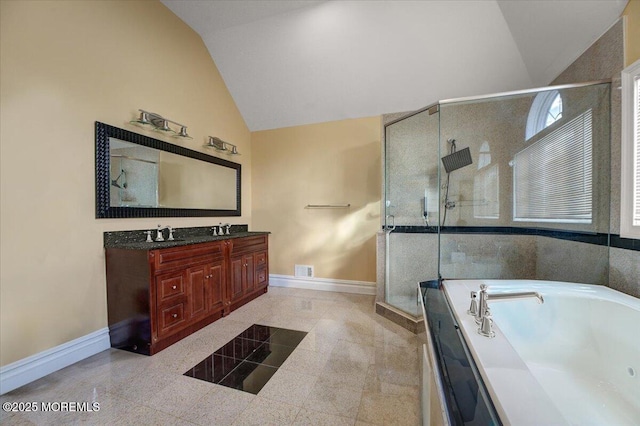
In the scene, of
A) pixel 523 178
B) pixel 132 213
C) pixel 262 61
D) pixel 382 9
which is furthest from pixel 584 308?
pixel 262 61

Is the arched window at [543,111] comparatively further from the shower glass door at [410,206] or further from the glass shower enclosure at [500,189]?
the shower glass door at [410,206]

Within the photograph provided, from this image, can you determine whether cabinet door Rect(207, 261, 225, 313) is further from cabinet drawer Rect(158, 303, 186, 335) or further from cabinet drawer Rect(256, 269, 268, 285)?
cabinet drawer Rect(256, 269, 268, 285)

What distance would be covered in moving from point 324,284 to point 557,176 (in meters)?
2.82

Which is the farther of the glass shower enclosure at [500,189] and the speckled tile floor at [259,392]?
the glass shower enclosure at [500,189]

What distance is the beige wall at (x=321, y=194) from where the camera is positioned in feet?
11.3

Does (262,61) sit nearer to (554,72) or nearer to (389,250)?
(389,250)

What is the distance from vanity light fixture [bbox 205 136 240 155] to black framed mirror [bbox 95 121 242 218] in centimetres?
15

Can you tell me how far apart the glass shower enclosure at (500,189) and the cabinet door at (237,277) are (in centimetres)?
169


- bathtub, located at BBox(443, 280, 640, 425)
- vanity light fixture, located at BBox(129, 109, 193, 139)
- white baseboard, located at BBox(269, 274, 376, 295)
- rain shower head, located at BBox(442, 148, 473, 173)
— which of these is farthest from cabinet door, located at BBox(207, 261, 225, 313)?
rain shower head, located at BBox(442, 148, 473, 173)

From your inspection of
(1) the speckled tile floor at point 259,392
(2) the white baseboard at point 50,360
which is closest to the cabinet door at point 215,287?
(1) the speckled tile floor at point 259,392

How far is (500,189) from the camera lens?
2568 mm

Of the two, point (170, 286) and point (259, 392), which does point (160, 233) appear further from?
point (259, 392)

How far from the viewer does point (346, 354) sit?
195 centimetres

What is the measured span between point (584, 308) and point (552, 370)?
0.43m
